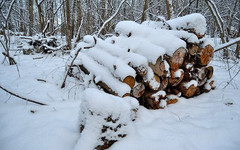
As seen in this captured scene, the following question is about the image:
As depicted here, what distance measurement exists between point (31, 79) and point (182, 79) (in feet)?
9.77

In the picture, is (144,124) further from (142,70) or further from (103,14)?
(103,14)

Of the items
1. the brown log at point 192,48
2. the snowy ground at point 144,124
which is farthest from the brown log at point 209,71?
the brown log at point 192,48

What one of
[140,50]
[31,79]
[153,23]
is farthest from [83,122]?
[153,23]

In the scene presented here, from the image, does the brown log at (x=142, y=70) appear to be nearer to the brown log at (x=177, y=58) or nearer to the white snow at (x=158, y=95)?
the white snow at (x=158, y=95)

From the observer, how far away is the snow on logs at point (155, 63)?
1.84m

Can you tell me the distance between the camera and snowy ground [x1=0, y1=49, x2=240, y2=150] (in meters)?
1.30

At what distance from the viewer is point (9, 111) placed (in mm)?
1734

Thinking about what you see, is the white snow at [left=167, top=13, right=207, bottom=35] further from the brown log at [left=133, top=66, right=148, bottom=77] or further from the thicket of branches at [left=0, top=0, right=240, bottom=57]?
the brown log at [left=133, top=66, right=148, bottom=77]

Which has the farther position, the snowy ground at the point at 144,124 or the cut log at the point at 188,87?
the cut log at the point at 188,87

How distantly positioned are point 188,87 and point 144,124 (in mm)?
1063

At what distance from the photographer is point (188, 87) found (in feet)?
7.20

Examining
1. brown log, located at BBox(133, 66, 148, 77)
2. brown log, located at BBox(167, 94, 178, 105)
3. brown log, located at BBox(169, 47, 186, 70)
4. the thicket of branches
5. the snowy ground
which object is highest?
the thicket of branches

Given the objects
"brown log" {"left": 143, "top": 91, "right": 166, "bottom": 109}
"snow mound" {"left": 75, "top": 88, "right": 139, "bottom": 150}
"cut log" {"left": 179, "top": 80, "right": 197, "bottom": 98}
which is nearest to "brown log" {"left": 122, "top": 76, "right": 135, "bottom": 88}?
"brown log" {"left": 143, "top": 91, "right": 166, "bottom": 109}

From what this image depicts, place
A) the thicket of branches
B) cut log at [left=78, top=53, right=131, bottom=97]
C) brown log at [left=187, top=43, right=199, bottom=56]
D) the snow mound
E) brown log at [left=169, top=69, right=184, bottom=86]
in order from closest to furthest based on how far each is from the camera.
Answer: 1. the snow mound
2. cut log at [left=78, top=53, right=131, bottom=97]
3. brown log at [left=169, top=69, right=184, bottom=86]
4. brown log at [left=187, top=43, right=199, bottom=56]
5. the thicket of branches
